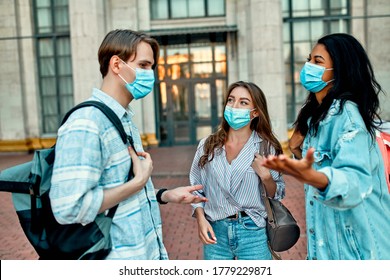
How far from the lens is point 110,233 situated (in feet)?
5.24

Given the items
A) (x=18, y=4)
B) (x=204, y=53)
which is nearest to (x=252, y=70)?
(x=204, y=53)

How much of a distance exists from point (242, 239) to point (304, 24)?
1174cm

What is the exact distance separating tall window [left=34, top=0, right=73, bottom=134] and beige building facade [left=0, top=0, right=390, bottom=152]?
3 cm

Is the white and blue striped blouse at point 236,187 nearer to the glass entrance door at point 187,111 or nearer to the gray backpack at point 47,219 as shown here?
the gray backpack at point 47,219

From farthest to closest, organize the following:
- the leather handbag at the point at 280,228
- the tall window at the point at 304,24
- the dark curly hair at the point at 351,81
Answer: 1. the tall window at the point at 304,24
2. the leather handbag at the point at 280,228
3. the dark curly hair at the point at 351,81

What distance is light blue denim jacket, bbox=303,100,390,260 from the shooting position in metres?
1.52

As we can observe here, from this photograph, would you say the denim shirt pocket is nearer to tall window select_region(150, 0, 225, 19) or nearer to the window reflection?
the window reflection

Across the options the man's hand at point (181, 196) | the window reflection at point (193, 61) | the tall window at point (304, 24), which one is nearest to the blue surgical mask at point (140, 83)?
the man's hand at point (181, 196)

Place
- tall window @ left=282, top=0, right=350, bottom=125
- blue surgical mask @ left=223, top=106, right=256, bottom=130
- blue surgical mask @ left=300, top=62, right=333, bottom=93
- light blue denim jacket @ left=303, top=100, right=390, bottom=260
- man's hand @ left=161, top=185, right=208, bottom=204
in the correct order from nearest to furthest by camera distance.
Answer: light blue denim jacket @ left=303, top=100, right=390, bottom=260, blue surgical mask @ left=300, top=62, right=333, bottom=93, man's hand @ left=161, top=185, right=208, bottom=204, blue surgical mask @ left=223, top=106, right=256, bottom=130, tall window @ left=282, top=0, right=350, bottom=125

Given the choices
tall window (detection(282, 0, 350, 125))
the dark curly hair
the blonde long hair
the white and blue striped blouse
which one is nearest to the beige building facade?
tall window (detection(282, 0, 350, 125))

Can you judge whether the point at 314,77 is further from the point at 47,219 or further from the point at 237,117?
the point at 47,219

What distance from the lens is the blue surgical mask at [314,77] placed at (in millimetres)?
1895

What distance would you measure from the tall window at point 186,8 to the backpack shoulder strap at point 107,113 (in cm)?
1271

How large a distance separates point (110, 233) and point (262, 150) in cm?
119
